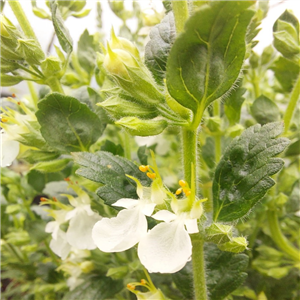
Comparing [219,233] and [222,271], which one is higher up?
[219,233]

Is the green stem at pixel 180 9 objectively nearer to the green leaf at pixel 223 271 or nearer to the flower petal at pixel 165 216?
the flower petal at pixel 165 216

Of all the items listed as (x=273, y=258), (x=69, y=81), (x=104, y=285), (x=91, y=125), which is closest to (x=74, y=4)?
(x=69, y=81)

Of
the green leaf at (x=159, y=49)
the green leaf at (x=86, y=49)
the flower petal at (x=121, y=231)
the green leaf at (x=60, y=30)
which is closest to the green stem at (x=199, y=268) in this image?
the flower petal at (x=121, y=231)

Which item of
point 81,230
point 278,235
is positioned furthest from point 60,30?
point 278,235

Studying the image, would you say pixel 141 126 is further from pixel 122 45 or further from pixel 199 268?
pixel 199 268

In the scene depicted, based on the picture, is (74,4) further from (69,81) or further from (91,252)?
(91,252)

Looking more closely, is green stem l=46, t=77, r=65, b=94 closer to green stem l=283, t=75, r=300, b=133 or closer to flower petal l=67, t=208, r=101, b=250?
flower petal l=67, t=208, r=101, b=250
